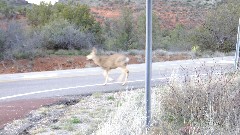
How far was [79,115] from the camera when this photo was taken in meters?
9.87

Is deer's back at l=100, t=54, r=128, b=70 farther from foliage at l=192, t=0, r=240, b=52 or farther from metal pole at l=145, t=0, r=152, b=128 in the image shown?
foliage at l=192, t=0, r=240, b=52

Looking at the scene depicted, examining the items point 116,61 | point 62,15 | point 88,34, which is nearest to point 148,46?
point 116,61

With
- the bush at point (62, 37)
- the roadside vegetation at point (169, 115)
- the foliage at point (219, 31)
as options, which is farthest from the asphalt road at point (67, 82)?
the foliage at point (219, 31)

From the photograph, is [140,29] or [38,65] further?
[140,29]

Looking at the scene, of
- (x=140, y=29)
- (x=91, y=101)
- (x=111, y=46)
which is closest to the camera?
(x=91, y=101)

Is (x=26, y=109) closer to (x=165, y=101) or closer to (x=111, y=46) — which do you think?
(x=165, y=101)

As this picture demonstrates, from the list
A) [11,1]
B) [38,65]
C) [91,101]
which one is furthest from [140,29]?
[11,1]

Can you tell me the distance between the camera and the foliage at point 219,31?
32438mm

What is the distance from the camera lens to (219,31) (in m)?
32.5

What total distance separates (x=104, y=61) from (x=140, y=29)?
67.3 ft

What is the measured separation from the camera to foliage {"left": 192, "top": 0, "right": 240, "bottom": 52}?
32438 mm

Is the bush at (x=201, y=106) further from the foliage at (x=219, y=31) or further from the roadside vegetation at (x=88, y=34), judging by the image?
the foliage at (x=219, y=31)

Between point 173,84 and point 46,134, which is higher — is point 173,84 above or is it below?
above

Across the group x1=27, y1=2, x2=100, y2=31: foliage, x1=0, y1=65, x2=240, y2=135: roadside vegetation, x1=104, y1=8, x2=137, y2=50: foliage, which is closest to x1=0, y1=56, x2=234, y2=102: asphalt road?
x1=0, y1=65, x2=240, y2=135: roadside vegetation
